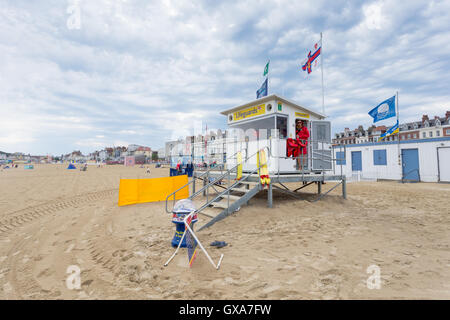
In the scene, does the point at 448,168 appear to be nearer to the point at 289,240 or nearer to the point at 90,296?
the point at 289,240

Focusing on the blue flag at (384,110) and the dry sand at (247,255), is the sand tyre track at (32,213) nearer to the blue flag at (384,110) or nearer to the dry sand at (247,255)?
the dry sand at (247,255)

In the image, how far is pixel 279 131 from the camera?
A: 8977mm

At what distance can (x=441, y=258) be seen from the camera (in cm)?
377

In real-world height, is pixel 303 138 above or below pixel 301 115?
below

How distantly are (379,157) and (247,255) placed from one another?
1999 centimetres

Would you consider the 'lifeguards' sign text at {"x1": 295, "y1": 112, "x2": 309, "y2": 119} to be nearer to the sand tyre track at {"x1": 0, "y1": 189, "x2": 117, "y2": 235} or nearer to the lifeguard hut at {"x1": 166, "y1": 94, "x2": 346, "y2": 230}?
the lifeguard hut at {"x1": 166, "y1": 94, "x2": 346, "y2": 230}

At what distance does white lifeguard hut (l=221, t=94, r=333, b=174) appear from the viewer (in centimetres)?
826

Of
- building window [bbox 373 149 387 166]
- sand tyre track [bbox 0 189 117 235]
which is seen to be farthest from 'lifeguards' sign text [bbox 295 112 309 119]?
building window [bbox 373 149 387 166]

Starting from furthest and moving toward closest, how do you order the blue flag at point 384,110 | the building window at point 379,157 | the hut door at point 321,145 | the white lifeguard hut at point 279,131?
the building window at point 379,157 → the blue flag at point 384,110 → the hut door at point 321,145 → the white lifeguard hut at point 279,131

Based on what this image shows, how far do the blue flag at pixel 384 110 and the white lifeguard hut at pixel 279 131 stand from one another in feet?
41.2

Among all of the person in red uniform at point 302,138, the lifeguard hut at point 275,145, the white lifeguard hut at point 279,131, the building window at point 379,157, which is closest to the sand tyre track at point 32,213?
the lifeguard hut at point 275,145

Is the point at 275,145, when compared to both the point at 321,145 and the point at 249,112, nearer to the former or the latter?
the point at 249,112

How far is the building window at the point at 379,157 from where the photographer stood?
18953mm

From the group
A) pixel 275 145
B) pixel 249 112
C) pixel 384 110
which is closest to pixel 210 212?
pixel 275 145
